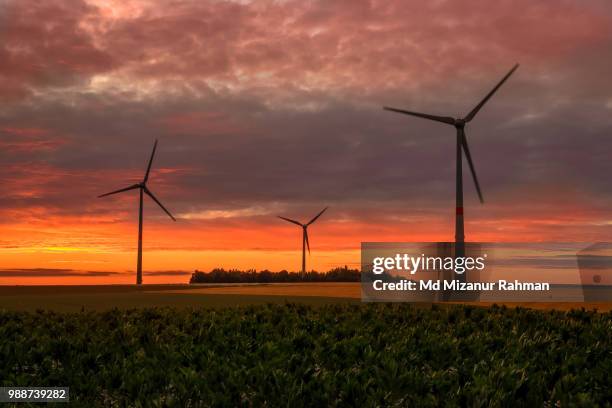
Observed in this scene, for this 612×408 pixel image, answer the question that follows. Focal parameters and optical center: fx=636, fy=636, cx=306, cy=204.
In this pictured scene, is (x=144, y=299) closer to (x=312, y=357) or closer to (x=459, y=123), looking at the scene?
(x=312, y=357)

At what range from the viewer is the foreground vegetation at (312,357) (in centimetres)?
951

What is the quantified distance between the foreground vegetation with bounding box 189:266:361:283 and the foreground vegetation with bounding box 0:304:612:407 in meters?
50.1

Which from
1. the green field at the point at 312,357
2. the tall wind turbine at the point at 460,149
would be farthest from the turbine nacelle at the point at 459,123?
the green field at the point at 312,357

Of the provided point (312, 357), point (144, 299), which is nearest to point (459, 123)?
point (144, 299)

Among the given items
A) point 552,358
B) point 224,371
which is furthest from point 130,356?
point 552,358

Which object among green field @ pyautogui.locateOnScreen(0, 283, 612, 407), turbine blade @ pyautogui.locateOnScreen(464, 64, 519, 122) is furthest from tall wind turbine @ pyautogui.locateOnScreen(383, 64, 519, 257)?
green field @ pyautogui.locateOnScreen(0, 283, 612, 407)

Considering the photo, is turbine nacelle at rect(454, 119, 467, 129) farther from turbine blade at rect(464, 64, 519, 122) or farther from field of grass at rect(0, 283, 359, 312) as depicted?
field of grass at rect(0, 283, 359, 312)

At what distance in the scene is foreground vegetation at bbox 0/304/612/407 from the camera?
31.2 ft

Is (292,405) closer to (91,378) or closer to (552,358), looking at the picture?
(91,378)

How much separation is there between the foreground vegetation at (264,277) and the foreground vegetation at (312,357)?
164 feet

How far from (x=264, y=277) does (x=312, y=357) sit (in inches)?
2337

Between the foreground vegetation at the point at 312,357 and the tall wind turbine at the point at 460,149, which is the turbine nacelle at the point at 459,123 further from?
the foreground vegetation at the point at 312,357

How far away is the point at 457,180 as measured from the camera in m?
38.0

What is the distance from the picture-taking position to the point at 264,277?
7075 centimetres
